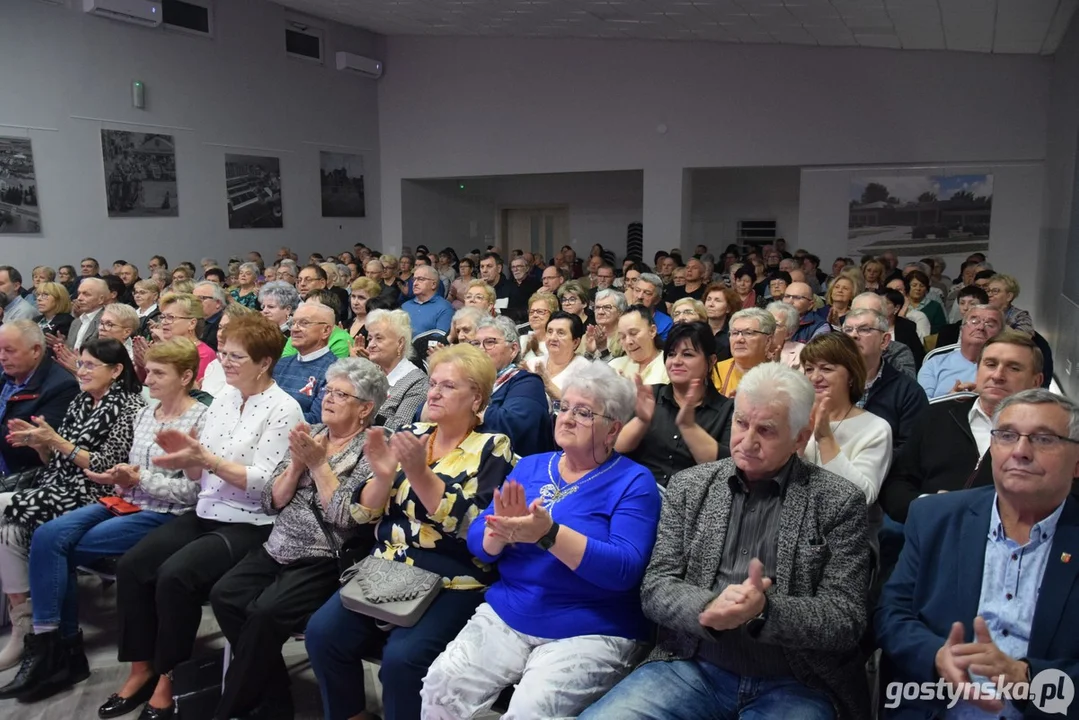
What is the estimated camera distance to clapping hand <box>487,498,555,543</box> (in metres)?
2.05

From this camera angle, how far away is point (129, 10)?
11.3 metres

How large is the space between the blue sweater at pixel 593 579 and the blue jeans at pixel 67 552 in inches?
66.5

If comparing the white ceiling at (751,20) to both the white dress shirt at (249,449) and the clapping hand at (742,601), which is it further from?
the white dress shirt at (249,449)

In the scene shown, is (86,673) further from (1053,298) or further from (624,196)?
(624,196)

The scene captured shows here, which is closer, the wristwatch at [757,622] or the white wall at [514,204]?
the wristwatch at [757,622]

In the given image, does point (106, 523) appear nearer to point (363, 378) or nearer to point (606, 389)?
point (363, 378)

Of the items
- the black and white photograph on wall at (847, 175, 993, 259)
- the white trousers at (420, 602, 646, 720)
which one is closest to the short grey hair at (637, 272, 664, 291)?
the white trousers at (420, 602, 646, 720)

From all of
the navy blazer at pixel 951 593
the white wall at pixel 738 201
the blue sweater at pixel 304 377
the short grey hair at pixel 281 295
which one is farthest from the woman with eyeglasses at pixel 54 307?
the white wall at pixel 738 201

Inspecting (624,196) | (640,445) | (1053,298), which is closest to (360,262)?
(624,196)

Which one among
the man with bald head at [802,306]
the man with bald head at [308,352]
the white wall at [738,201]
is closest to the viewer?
the man with bald head at [308,352]

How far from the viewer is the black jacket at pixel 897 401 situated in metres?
Result: 3.22

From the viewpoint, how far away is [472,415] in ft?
9.09

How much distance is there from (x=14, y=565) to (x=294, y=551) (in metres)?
1.41

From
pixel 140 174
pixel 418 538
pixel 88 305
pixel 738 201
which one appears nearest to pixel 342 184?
pixel 140 174
